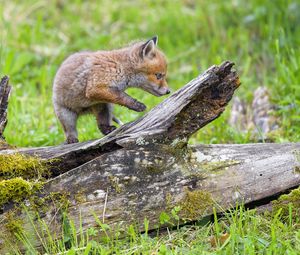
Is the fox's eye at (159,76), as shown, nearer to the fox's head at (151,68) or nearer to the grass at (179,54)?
the fox's head at (151,68)

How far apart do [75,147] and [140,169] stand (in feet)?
2.08

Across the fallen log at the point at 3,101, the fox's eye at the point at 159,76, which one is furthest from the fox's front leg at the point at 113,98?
the fallen log at the point at 3,101

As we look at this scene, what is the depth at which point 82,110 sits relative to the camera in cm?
646

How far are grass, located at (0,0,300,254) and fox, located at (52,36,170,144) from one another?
588 millimetres

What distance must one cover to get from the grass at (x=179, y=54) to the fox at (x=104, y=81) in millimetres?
588

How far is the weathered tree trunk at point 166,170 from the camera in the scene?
15.8 feet

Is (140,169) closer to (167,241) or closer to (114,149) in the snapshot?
(114,149)

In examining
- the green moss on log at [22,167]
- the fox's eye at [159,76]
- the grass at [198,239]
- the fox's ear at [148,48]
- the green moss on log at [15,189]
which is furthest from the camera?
the fox's eye at [159,76]

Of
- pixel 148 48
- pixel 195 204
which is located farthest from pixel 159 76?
pixel 195 204

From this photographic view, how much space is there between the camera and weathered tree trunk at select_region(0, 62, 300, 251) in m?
4.82

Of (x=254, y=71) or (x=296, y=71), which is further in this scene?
(x=254, y=71)

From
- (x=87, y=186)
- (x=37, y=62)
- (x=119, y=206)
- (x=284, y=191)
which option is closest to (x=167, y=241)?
(x=119, y=206)

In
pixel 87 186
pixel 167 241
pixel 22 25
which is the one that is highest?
pixel 22 25

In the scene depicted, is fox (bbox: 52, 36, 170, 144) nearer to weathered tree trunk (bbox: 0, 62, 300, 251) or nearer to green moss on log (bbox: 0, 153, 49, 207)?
weathered tree trunk (bbox: 0, 62, 300, 251)
